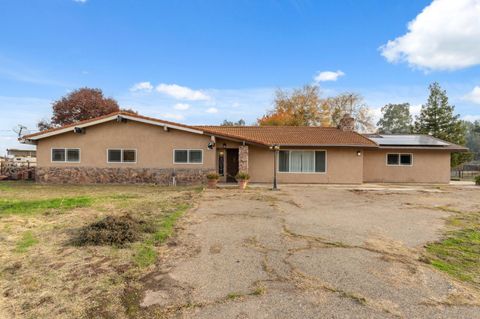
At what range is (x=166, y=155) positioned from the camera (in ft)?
54.4

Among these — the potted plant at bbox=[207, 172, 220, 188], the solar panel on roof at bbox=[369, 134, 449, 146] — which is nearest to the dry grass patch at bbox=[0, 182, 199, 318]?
the potted plant at bbox=[207, 172, 220, 188]

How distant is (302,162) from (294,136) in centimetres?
190

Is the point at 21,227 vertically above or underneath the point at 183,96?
underneath

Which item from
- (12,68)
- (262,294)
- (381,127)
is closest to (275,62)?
(12,68)

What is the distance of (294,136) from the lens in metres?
19.0

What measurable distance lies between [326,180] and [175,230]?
43.7 feet

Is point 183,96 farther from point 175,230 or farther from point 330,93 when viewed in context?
point 175,230

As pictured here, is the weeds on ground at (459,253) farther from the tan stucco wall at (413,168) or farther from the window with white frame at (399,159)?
the window with white frame at (399,159)

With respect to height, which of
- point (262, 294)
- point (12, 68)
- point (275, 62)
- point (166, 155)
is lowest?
point (262, 294)

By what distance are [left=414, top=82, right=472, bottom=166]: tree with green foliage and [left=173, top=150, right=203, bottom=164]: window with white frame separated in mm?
32374

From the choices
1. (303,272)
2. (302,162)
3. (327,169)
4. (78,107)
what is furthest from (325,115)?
(303,272)

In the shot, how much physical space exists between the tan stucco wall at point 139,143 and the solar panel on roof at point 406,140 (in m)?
12.1

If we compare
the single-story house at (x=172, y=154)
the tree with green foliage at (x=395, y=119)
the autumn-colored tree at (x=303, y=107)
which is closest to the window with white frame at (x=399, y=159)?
the single-story house at (x=172, y=154)

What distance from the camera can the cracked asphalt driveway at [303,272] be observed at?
10.5ft
